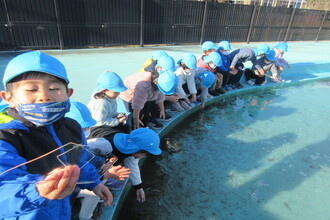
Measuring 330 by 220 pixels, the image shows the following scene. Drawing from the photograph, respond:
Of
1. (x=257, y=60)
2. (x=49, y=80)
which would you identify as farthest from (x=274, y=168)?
(x=257, y=60)

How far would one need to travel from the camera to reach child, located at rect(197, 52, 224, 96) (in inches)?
187

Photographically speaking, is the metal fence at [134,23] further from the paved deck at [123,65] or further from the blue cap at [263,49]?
the blue cap at [263,49]

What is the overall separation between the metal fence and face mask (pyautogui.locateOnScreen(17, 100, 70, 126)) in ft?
21.0

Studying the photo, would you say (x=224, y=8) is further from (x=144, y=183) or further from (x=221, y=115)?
(x=144, y=183)

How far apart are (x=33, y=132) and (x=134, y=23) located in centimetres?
736

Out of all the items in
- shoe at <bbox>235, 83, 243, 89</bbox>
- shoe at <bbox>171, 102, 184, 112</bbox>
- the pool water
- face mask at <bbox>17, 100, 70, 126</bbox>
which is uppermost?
face mask at <bbox>17, 100, 70, 126</bbox>

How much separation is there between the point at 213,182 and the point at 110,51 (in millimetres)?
5754

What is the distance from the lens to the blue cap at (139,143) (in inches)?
83.0

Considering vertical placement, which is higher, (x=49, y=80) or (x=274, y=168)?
(x=49, y=80)

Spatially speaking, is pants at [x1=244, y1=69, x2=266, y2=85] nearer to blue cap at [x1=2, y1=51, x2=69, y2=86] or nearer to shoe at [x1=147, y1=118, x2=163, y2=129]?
shoe at [x1=147, y1=118, x2=163, y2=129]

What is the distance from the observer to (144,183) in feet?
9.00

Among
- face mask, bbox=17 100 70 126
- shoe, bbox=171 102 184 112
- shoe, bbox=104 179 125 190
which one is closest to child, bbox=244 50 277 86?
shoe, bbox=171 102 184 112

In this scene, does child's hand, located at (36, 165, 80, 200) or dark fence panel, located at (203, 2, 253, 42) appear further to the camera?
dark fence panel, located at (203, 2, 253, 42)

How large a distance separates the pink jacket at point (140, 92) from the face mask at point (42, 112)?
6.42 ft
